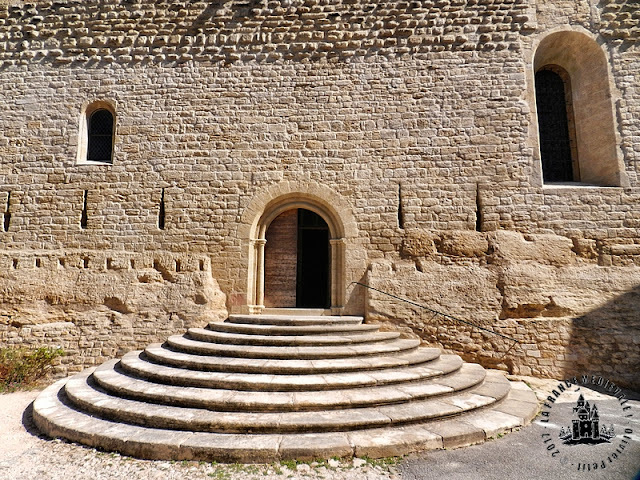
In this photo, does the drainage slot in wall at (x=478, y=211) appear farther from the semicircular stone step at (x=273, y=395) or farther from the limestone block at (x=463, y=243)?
the semicircular stone step at (x=273, y=395)

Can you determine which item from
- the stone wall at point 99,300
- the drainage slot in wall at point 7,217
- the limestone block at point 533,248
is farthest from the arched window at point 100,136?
the limestone block at point 533,248

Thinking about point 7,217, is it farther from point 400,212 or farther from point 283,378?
point 400,212

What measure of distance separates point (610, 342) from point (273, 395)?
5936 mm

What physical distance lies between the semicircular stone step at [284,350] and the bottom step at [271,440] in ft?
4.60

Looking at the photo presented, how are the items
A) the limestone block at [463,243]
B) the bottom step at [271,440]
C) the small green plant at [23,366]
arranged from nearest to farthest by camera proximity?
the bottom step at [271,440], the small green plant at [23,366], the limestone block at [463,243]

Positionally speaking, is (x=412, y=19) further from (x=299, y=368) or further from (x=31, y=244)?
(x=31, y=244)

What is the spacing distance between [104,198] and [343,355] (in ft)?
18.5

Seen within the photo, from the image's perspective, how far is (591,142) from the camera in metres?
6.97

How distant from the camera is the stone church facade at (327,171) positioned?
6277 millimetres

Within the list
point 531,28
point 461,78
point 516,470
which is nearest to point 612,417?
point 516,470

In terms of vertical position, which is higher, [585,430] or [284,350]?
[284,350]

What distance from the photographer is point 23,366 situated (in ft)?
19.5

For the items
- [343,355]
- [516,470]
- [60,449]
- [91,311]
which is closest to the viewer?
[516,470]

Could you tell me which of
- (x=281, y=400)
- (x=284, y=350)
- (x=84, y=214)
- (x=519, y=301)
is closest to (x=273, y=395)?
(x=281, y=400)
